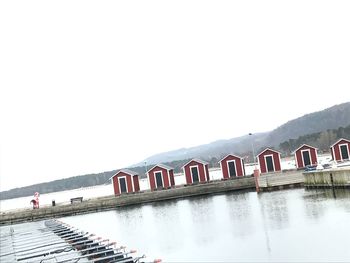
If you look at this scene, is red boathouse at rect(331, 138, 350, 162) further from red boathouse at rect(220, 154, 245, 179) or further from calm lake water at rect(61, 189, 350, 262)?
calm lake water at rect(61, 189, 350, 262)

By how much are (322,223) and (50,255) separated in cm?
1646

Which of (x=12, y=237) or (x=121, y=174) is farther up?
(x=121, y=174)

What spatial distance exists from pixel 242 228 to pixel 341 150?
3298cm

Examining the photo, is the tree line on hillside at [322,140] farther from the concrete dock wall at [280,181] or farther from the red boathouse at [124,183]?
the red boathouse at [124,183]

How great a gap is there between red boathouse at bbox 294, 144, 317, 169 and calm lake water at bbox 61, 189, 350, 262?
10.5 metres

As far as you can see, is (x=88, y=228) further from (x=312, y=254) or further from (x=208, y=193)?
(x=312, y=254)

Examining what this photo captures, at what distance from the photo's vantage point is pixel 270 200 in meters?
46.5

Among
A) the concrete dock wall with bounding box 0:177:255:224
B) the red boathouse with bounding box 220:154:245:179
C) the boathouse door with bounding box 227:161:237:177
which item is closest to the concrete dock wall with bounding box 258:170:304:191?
the concrete dock wall with bounding box 0:177:255:224

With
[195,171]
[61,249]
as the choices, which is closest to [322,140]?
[195,171]

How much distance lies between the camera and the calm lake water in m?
24.8

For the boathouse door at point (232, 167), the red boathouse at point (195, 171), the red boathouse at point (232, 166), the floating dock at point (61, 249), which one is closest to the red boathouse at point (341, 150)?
the red boathouse at point (232, 166)

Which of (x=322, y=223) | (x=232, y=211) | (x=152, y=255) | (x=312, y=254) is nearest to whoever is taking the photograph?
(x=312, y=254)

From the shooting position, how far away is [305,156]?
62.5 meters

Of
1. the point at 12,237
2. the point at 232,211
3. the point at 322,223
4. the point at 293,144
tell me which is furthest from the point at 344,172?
the point at 293,144
